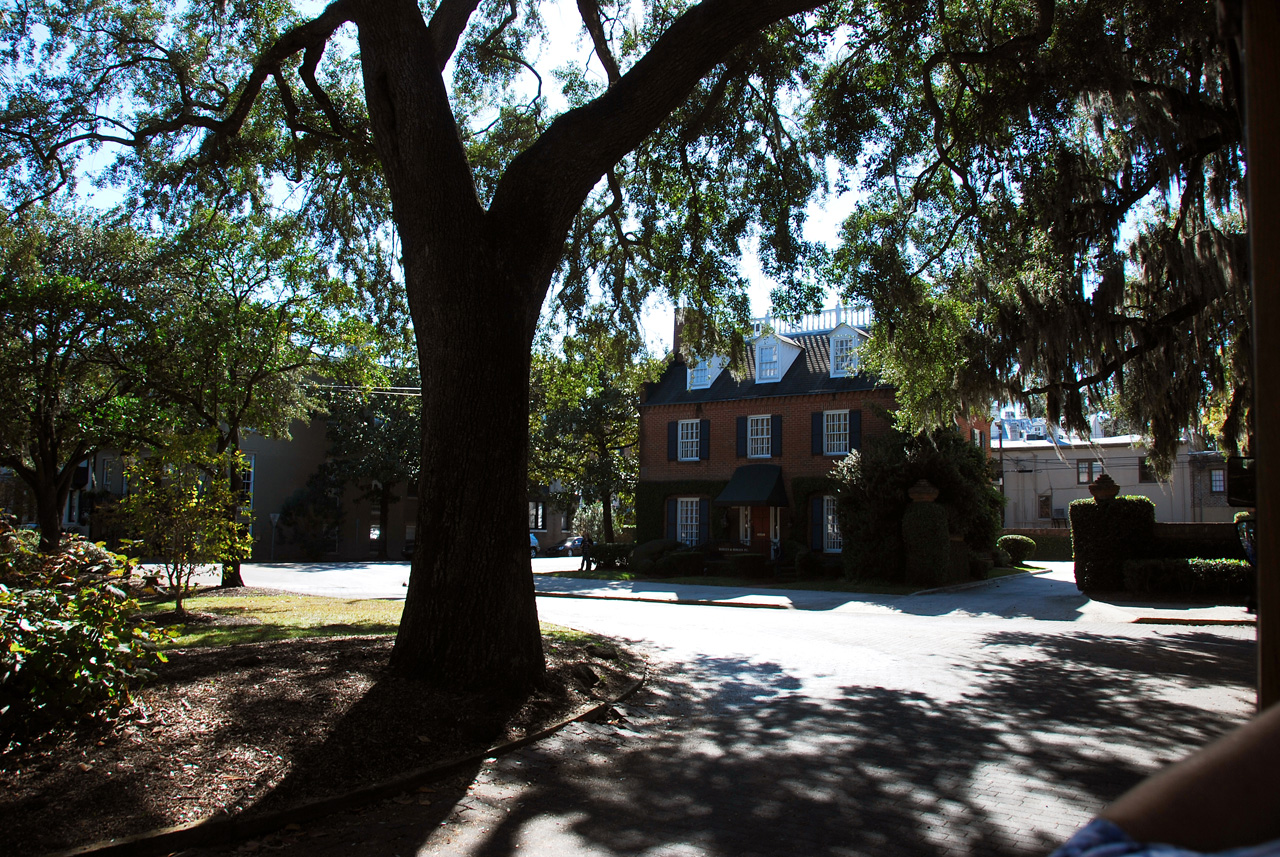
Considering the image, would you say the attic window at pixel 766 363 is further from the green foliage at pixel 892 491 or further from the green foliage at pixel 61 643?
the green foliage at pixel 61 643

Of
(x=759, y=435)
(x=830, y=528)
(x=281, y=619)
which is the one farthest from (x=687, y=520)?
(x=281, y=619)

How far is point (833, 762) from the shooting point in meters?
5.91

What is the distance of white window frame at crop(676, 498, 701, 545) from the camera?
31.6 metres

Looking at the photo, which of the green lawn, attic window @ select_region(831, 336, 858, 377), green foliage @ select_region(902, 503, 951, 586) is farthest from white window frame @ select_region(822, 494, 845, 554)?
the green lawn

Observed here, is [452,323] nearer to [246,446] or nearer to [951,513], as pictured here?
[951,513]

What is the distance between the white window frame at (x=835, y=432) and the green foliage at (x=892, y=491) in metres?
3.96

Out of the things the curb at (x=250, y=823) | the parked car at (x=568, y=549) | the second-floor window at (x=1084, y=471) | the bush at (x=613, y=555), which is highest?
the second-floor window at (x=1084, y=471)

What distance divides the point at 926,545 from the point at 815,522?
623 centimetres

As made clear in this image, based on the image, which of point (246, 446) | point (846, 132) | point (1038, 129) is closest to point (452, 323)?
point (846, 132)

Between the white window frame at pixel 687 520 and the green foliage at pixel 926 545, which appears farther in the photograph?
the white window frame at pixel 687 520

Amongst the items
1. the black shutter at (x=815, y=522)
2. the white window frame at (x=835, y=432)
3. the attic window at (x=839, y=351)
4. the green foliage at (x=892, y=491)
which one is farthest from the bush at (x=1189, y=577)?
the attic window at (x=839, y=351)

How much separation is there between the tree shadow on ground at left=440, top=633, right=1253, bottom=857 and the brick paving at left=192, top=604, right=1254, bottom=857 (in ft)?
0.06

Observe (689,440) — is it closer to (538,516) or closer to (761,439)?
(761,439)

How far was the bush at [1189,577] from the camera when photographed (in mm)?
17000
